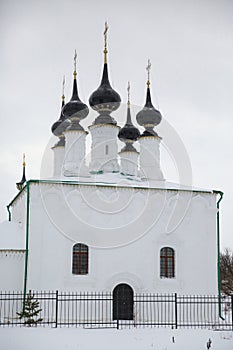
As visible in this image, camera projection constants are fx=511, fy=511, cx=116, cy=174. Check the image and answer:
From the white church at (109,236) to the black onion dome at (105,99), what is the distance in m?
2.40

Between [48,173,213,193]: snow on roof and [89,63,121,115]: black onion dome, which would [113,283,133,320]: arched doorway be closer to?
[48,173,213,193]: snow on roof

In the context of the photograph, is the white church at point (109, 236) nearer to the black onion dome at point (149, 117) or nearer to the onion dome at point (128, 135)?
the black onion dome at point (149, 117)

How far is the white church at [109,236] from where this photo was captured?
15977mm

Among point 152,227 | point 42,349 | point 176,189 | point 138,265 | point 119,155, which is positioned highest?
point 119,155

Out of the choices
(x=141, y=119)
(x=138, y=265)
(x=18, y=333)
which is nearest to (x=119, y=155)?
(x=141, y=119)

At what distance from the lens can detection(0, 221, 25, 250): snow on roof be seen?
16.1m

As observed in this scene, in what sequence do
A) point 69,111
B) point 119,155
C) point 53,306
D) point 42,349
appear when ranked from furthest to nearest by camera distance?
point 119,155 → point 69,111 → point 53,306 → point 42,349

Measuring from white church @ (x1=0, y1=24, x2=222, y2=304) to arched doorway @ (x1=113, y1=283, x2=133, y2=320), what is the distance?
5 centimetres

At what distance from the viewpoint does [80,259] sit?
1641cm

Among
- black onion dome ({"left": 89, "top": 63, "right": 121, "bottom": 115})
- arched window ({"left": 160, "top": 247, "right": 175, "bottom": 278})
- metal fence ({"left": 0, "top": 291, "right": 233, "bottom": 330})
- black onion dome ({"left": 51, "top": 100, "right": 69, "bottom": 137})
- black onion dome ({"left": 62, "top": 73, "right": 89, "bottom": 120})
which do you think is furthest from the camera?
black onion dome ({"left": 51, "top": 100, "right": 69, "bottom": 137})

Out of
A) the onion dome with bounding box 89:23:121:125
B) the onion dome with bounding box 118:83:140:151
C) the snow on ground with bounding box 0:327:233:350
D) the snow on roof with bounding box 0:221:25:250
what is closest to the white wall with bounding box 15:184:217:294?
the snow on roof with bounding box 0:221:25:250

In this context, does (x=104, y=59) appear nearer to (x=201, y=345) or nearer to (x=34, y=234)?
(x=34, y=234)

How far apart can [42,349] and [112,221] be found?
6.36 metres

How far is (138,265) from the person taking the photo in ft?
55.0
